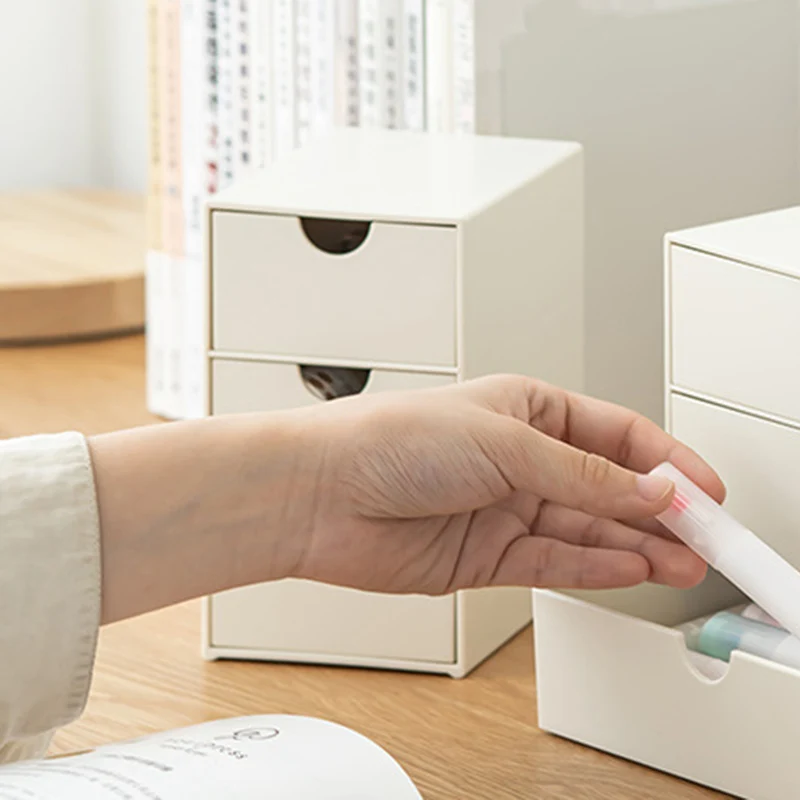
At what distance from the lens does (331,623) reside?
87cm

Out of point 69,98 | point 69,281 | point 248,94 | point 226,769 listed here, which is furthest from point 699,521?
point 69,98

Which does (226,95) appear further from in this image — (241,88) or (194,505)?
(194,505)

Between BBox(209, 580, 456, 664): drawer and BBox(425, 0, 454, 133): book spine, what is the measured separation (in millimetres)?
343

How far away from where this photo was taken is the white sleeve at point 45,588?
0.64 m

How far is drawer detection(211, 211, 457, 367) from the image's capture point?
0.83 m

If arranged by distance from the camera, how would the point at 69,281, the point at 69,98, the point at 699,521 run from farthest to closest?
1. the point at 69,98
2. the point at 69,281
3. the point at 699,521

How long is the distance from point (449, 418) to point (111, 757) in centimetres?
20

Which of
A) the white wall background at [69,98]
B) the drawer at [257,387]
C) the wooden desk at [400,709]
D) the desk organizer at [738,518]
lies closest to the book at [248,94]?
the drawer at [257,387]

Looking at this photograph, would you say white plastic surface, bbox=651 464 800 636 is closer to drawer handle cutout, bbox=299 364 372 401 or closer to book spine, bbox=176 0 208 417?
drawer handle cutout, bbox=299 364 372 401

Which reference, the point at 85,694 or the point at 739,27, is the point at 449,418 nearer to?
the point at 85,694

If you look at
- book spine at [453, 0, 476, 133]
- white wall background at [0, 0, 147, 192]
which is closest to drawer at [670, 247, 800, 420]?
book spine at [453, 0, 476, 133]

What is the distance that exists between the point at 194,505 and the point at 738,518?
0.25 meters

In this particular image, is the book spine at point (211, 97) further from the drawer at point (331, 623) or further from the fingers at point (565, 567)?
the fingers at point (565, 567)

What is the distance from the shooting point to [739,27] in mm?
974
